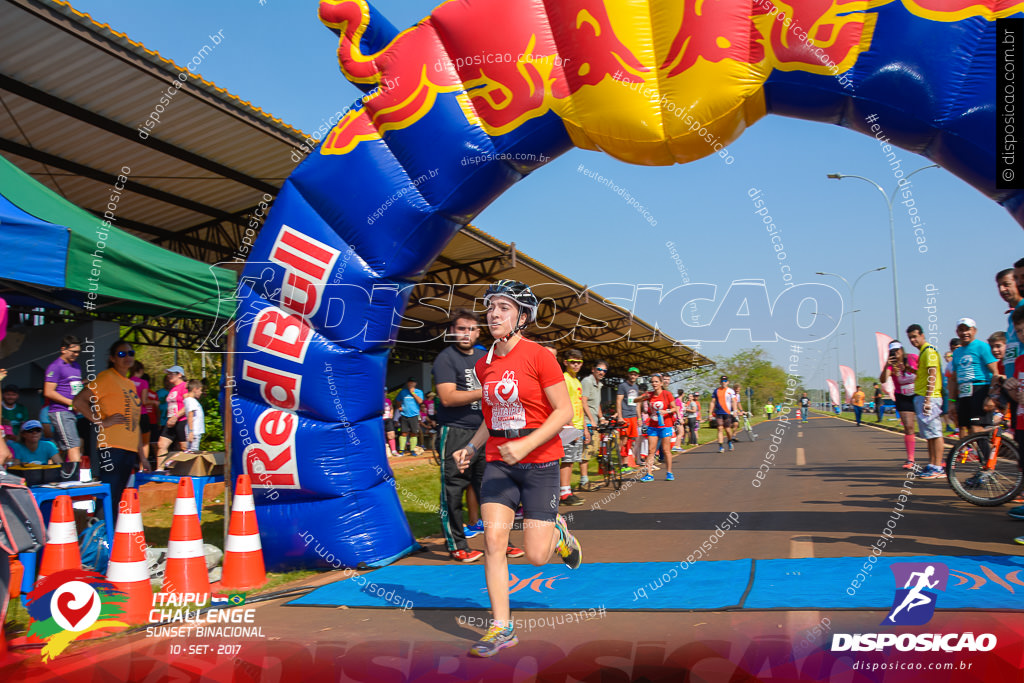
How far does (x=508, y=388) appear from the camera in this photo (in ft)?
13.1

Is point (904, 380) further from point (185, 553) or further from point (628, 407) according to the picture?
point (185, 553)

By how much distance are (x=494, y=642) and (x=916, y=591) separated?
242 centimetres

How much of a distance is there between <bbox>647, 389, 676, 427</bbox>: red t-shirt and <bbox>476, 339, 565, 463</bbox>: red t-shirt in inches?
298

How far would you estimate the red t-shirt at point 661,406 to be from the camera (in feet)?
37.2

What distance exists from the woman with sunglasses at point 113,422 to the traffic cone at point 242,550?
1584 millimetres

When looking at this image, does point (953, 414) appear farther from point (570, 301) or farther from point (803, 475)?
point (570, 301)

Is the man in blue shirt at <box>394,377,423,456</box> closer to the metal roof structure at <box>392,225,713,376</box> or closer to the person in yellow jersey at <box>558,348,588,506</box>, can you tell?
the metal roof structure at <box>392,225,713,376</box>

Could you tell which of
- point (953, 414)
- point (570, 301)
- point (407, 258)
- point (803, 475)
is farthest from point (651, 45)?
point (570, 301)

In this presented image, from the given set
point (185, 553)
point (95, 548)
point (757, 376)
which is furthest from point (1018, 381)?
point (757, 376)

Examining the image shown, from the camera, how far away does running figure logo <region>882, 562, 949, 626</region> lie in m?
3.70

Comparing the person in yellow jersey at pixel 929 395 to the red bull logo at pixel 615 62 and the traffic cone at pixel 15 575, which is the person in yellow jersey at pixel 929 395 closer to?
the red bull logo at pixel 615 62

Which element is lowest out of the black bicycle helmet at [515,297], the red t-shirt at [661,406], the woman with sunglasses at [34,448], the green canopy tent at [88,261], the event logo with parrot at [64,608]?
the event logo with parrot at [64,608]

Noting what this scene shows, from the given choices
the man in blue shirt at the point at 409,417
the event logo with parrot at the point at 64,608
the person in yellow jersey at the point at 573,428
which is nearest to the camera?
the event logo with parrot at the point at 64,608

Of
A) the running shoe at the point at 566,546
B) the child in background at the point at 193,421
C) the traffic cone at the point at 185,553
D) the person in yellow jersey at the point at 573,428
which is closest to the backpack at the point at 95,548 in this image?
the traffic cone at the point at 185,553
